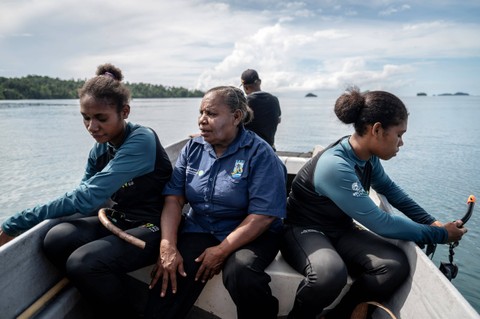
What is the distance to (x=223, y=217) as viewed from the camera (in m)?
1.79

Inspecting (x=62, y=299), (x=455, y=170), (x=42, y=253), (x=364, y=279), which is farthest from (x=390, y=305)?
(x=455, y=170)

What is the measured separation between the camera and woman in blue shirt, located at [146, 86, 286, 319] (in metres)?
1.57

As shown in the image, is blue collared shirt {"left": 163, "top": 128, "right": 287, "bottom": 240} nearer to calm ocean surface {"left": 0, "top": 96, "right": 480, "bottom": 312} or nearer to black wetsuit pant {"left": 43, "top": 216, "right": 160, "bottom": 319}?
black wetsuit pant {"left": 43, "top": 216, "right": 160, "bottom": 319}

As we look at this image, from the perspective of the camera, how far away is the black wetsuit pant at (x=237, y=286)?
1517mm

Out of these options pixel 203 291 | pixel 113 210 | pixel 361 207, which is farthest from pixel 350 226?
pixel 113 210

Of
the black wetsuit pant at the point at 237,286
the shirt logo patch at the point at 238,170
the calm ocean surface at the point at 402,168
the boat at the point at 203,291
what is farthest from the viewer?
the calm ocean surface at the point at 402,168

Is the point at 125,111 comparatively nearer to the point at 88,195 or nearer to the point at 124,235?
the point at 88,195

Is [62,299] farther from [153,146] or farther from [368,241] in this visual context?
[368,241]

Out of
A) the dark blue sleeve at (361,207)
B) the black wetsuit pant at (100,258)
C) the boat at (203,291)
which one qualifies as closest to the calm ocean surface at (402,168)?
the dark blue sleeve at (361,207)

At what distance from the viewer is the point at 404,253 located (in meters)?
1.72

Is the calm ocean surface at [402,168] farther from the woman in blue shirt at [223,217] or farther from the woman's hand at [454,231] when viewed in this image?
the woman's hand at [454,231]

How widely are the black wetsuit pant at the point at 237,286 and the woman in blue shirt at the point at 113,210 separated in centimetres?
19

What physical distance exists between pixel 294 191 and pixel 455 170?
8018mm

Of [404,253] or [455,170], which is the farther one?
[455,170]
